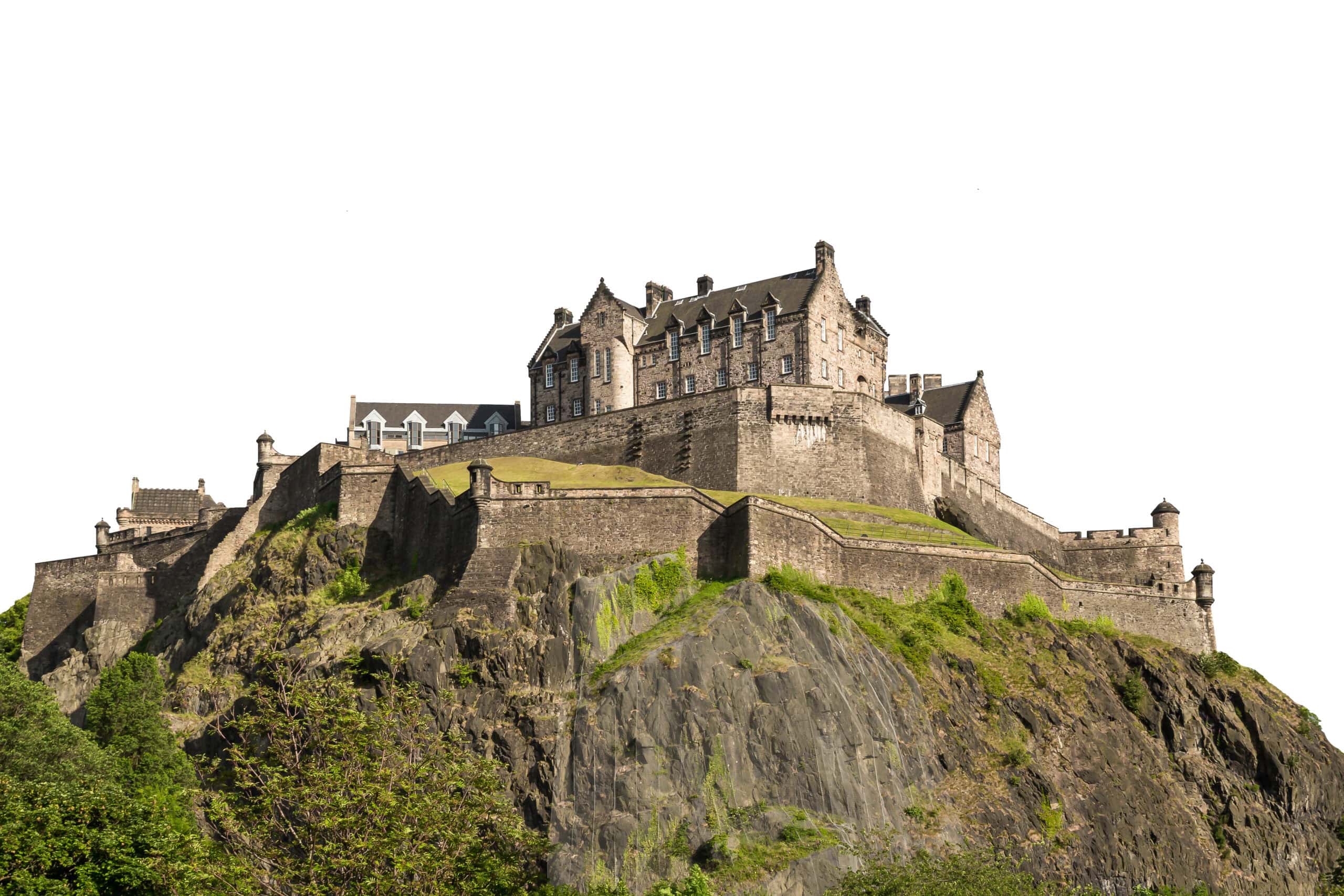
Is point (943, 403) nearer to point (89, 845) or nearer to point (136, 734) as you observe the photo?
point (136, 734)

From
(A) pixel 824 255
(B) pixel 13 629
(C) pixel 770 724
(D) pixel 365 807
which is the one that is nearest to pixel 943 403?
(A) pixel 824 255

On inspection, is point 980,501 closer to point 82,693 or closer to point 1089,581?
point 1089,581

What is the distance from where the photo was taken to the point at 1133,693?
75.9 meters

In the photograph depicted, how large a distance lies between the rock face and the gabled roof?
25308 millimetres

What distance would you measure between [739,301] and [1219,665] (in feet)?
106

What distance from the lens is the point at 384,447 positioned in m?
106

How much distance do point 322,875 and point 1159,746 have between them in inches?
1644

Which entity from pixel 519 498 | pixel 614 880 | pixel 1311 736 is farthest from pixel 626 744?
pixel 1311 736

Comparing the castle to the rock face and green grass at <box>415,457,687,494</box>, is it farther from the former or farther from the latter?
the rock face

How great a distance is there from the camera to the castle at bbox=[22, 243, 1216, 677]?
227ft

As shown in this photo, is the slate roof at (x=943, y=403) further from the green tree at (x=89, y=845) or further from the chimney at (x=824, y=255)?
the green tree at (x=89, y=845)

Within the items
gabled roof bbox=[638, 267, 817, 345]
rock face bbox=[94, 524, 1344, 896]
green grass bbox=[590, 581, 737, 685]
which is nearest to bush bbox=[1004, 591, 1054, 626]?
rock face bbox=[94, 524, 1344, 896]

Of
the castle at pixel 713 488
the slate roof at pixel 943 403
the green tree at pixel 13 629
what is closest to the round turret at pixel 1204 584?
the castle at pixel 713 488

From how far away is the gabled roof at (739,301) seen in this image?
92.9m
